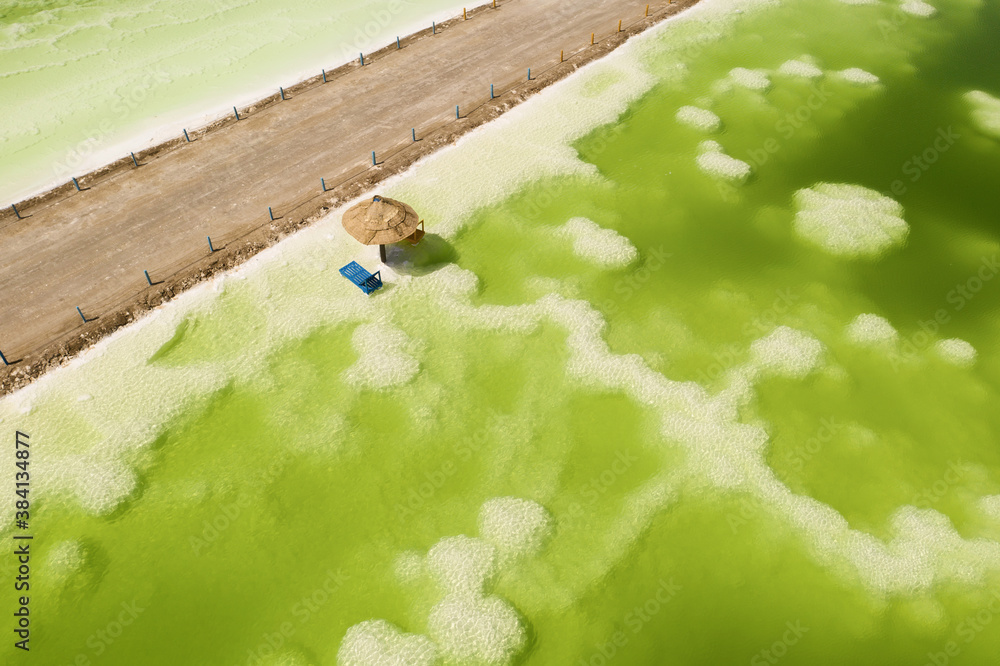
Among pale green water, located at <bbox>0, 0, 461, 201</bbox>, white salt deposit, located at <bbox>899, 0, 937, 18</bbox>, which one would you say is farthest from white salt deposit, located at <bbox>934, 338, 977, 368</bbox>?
pale green water, located at <bbox>0, 0, 461, 201</bbox>

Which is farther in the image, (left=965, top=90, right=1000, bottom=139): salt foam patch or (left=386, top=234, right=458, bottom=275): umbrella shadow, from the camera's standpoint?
(left=965, top=90, right=1000, bottom=139): salt foam patch

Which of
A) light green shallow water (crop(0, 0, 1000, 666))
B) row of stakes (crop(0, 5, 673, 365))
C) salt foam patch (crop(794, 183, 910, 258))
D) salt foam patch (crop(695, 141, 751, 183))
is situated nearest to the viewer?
light green shallow water (crop(0, 0, 1000, 666))

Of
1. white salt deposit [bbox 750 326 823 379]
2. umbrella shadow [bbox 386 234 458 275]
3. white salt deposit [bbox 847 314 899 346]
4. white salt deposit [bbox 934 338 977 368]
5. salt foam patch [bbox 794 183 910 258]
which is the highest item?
umbrella shadow [bbox 386 234 458 275]

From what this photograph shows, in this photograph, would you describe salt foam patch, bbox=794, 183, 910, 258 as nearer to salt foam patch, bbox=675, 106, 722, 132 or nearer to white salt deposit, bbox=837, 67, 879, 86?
salt foam patch, bbox=675, 106, 722, 132

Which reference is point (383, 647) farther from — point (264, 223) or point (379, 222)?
point (264, 223)

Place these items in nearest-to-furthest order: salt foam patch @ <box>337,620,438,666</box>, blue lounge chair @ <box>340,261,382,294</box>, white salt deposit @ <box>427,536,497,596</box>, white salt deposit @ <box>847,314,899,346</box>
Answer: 1. salt foam patch @ <box>337,620,438,666</box>
2. white salt deposit @ <box>427,536,497,596</box>
3. white salt deposit @ <box>847,314,899,346</box>
4. blue lounge chair @ <box>340,261,382,294</box>

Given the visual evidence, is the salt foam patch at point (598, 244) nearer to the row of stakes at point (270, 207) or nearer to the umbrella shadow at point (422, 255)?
the umbrella shadow at point (422, 255)

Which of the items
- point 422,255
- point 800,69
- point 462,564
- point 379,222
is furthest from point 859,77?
point 462,564

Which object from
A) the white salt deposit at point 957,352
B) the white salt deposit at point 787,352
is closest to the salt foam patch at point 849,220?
the white salt deposit at point 957,352
